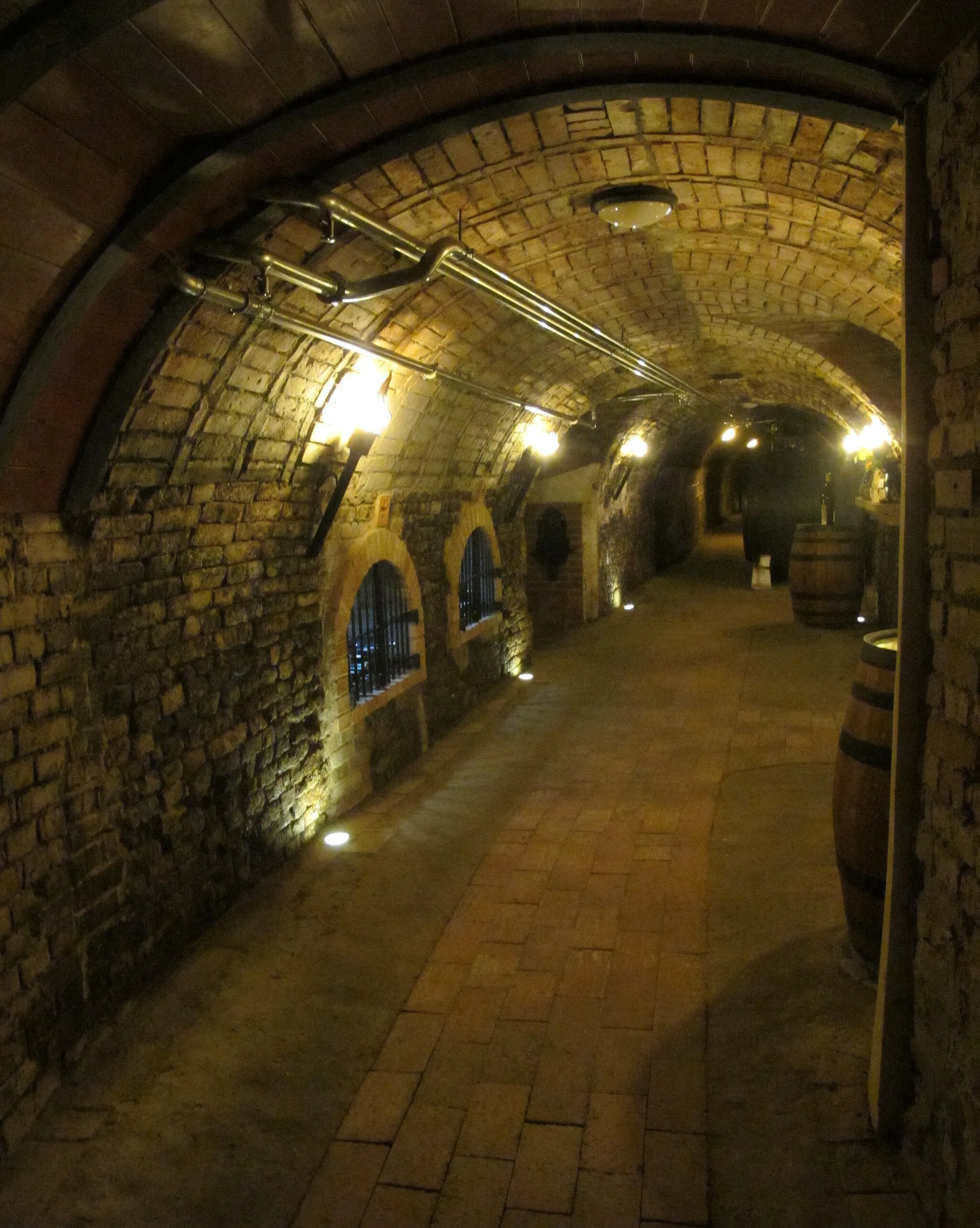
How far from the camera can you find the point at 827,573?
1125 cm

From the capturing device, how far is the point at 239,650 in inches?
209

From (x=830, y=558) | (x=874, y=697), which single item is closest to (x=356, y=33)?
(x=874, y=697)

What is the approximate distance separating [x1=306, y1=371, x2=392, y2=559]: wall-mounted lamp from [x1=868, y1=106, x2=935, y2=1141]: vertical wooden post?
3541mm

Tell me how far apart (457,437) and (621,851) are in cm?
412

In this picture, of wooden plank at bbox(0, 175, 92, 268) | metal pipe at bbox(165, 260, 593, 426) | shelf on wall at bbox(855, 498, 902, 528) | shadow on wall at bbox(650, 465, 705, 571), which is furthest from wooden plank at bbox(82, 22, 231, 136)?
shadow on wall at bbox(650, 465, 705, 571)

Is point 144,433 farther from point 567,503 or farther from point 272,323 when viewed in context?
point 567,503

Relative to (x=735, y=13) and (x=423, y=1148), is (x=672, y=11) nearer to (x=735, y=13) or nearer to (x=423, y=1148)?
(x=735, y=13)

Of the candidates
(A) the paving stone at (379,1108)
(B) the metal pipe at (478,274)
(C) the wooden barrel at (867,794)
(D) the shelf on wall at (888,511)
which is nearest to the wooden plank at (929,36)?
(B) the metal pipe at (478,274)

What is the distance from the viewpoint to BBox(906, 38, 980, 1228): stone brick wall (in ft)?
7.91

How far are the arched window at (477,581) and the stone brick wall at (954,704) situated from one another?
23.1 ft

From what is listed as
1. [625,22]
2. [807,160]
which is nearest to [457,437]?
[807,160]

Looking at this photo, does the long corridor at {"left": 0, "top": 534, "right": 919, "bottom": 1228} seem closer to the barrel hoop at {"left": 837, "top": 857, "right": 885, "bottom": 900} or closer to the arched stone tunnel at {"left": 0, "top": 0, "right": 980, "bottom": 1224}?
the arched stone tunnel at {"left": 0, "top": 0, "right": 980, "bottom": 1224}

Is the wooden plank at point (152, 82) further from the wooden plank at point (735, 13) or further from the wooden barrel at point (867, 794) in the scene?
the wooden barrel at point (867, 794)

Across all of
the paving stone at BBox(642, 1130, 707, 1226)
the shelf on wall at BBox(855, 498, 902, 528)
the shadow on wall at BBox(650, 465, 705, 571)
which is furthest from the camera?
the shadow on wall at BBox(650, 465, 705, 571)
